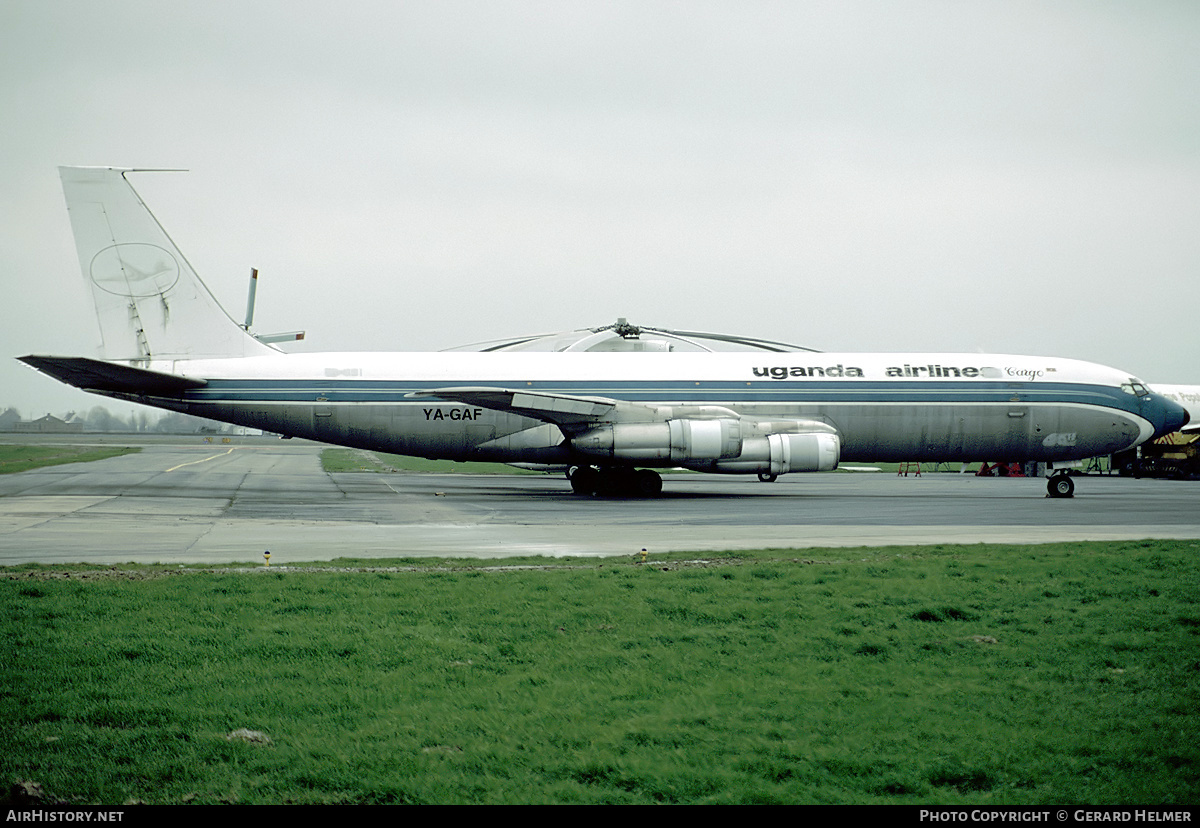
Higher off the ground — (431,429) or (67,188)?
(67,188)

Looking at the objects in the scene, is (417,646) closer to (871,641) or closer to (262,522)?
(871,641)

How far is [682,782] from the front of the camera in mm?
4539

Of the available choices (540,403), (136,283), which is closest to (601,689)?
(540,403)

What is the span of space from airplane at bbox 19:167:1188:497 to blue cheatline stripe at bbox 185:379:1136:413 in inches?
1.8

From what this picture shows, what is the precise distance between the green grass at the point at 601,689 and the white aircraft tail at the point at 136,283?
1801 centimetres

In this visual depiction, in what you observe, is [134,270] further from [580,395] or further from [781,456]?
[781,456]

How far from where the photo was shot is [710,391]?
27812 millimetres

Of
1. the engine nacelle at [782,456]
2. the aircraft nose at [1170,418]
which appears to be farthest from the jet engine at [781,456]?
the aircraft nose at [1170,418]

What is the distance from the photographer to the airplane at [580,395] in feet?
85.3

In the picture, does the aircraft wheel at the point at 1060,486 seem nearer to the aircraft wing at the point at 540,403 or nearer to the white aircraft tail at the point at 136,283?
the aircraft wing at the point at 540,403

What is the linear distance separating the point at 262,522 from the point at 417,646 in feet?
40.1

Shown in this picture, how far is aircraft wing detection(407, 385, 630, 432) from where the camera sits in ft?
81.7

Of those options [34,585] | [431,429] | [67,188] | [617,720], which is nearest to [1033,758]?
[617,720]

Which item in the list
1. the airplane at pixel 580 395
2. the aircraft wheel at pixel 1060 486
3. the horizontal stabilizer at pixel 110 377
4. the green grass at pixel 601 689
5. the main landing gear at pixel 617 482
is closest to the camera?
the green grass at pixel 601 689
